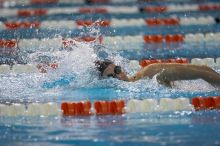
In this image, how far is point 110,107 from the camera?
4.78m

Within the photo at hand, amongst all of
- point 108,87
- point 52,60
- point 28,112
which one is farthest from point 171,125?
point 52,60

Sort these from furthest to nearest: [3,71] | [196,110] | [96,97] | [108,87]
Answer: [3,71]
[108,87]
[96,97]
[196,110]

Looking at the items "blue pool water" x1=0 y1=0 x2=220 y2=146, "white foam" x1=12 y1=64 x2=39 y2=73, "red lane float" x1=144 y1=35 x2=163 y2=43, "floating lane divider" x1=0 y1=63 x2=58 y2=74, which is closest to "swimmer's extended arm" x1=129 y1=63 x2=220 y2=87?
"blue pool water" x1=0 y1=0 x2=220 y2=146

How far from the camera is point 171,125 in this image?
4312 millimetres

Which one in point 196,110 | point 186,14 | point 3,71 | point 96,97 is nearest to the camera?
point 196,110

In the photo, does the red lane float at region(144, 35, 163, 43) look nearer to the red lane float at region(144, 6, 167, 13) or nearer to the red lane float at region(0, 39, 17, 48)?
the red lane float at region(0, 39, 17, 48)

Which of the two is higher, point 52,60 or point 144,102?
point 52,60

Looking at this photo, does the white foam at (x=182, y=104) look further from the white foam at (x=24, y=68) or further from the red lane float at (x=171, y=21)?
the red lane float at (x=171, y=21)

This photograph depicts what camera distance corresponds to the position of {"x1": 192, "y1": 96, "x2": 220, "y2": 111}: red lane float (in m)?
4.80

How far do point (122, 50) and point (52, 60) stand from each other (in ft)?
4.26

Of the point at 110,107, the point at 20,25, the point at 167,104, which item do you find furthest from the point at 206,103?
the point at 20,25

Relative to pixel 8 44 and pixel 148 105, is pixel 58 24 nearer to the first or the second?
pixel 8 44

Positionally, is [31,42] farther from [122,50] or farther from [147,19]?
[147,19]

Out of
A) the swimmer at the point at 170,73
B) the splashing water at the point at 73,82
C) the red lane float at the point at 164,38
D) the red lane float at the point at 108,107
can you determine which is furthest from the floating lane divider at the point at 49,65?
the red lane float at the point at 108,107
